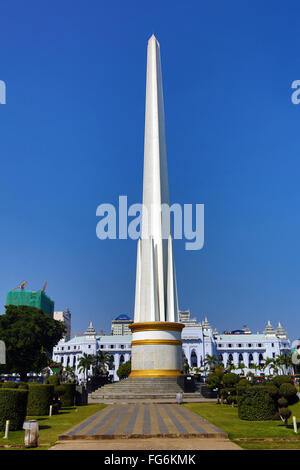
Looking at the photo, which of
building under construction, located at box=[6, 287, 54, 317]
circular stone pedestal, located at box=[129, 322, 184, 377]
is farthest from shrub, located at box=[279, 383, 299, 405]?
building under construction, located at box=[6, 287, 54, 317]

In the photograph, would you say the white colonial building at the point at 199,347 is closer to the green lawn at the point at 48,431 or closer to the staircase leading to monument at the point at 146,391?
the staircase leading to monument at the point at 146,391

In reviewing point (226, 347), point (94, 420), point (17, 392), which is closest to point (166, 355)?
point (94, 420)

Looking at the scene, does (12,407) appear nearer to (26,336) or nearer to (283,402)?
(283,402)

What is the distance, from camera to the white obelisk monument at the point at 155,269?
40.5 metres

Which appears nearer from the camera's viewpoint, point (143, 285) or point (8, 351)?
point (143, 285)

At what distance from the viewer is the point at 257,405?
18344 millimetres

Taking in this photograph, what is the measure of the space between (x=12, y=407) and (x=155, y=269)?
29.5 metres

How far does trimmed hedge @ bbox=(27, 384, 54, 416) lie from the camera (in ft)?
71.7

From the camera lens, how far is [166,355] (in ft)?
132

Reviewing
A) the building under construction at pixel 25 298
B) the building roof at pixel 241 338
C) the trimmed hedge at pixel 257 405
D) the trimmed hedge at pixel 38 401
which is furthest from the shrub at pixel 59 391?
the building under construction at pixel 25 298

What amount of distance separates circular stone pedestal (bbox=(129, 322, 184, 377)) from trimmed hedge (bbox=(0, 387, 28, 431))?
2439 centimetres

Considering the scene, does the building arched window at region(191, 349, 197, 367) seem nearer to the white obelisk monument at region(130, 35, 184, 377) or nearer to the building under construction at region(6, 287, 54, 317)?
the building under construction at region(6, 287, 54, 317)
